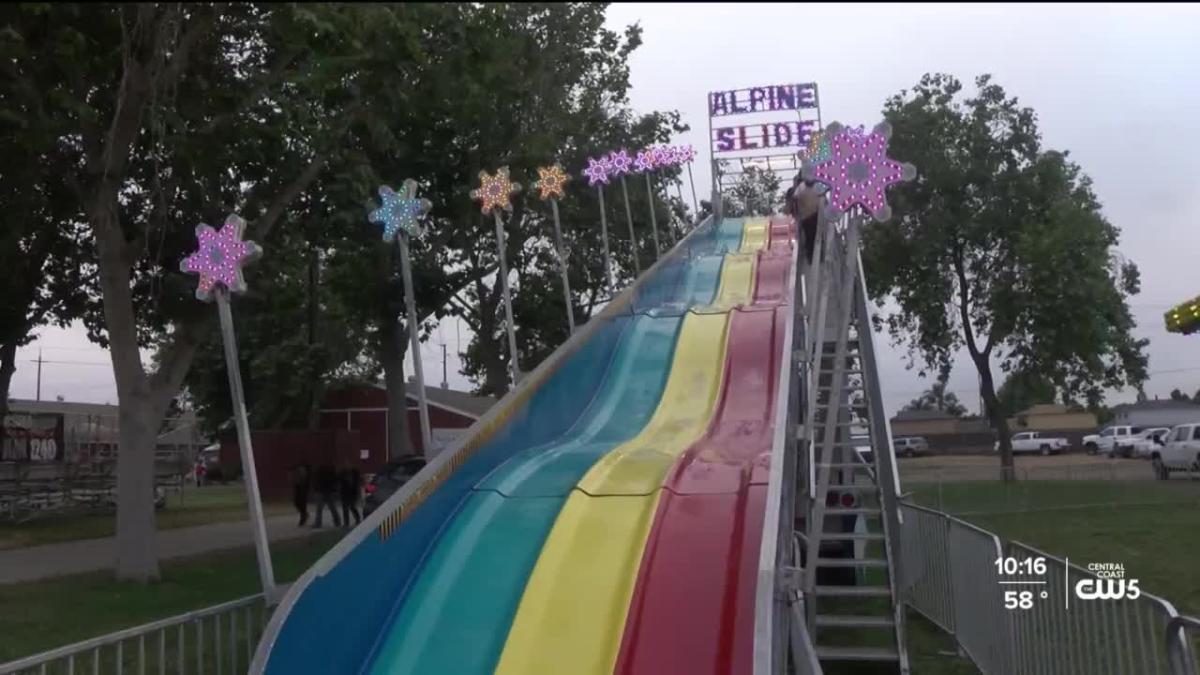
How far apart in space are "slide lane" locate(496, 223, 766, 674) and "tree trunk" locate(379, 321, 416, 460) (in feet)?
54.3

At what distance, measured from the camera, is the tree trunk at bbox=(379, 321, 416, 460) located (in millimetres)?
28781

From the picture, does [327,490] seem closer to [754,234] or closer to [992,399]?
[754,234]

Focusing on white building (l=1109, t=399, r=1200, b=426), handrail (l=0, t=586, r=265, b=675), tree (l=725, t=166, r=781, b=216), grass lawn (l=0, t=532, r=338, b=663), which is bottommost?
grass lawn (l=0, t=532, r=338, b=663)

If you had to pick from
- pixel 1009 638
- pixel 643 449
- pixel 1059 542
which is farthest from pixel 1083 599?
pixel 1059 542

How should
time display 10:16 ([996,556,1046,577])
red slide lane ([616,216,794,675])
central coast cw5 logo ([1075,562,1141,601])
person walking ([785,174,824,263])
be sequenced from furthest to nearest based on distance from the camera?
person walking ([785,174,824,263])
time display 10:16 ([996,556,1046,577])
red slide lane ([616,216,794,675])
central coast cw5 logo ([1075,562,1141,601])

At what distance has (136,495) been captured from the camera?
15.6m

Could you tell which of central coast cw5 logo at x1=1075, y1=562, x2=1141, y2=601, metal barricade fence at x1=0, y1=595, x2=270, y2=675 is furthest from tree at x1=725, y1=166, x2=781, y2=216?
central coast cw5 logo at x1=1075, y1=562, x2=1141, y2=601

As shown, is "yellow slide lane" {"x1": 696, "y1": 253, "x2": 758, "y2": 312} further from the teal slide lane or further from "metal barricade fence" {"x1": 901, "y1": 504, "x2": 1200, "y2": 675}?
the teal slide lane

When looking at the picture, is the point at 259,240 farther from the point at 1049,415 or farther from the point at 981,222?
the point at 1049,415

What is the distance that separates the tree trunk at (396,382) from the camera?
28781mm

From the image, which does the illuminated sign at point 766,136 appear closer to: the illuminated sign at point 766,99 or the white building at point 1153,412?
the illuminated sign at point 766,99

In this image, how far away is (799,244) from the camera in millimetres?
11602

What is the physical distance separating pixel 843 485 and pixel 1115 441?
4785cm

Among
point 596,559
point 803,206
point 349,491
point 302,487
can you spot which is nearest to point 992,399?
point 349,491
